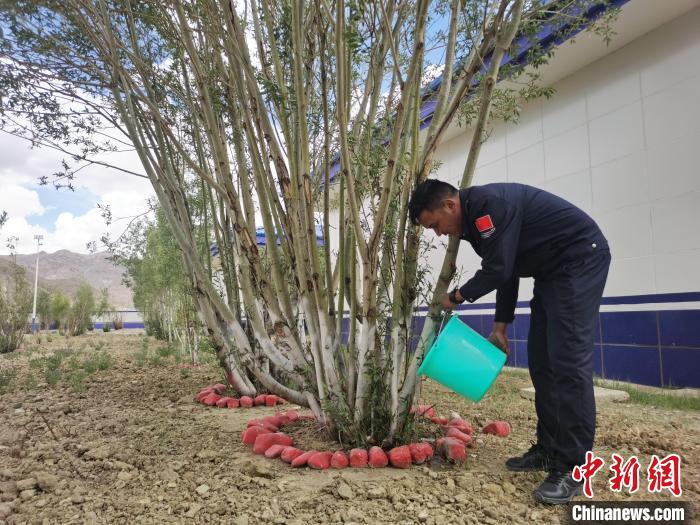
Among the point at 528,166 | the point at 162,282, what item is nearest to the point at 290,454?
the point at 528,166

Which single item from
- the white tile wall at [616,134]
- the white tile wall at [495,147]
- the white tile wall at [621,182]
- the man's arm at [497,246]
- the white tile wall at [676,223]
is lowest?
the man's arm at [497,246]

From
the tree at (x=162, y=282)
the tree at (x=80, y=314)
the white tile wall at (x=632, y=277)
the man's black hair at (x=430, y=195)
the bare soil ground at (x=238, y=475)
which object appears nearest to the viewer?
the bare soil ground at (x=238, y=475)

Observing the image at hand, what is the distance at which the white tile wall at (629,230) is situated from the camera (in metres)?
4.69

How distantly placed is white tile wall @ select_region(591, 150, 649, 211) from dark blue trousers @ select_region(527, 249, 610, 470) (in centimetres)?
288

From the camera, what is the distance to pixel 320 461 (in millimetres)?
2471

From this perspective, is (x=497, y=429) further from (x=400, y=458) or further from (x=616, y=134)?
(x=616, y=134)

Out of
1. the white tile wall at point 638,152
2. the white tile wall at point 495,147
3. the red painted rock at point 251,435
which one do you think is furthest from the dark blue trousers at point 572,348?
the white tile wall at point 495,147

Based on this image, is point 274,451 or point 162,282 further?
point 162,282

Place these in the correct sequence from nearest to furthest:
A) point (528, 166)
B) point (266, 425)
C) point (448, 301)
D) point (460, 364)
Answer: point (460, 364), point (448, 301), point (266, 425), point (528, 166)

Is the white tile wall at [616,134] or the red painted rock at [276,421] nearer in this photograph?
the red painted rock at [276,421]

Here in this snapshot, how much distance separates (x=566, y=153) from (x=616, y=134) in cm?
62

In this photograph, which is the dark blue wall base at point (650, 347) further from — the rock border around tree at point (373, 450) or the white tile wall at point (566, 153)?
the white tile wall at point (566, 153)

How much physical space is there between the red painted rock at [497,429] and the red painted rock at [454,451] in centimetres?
61

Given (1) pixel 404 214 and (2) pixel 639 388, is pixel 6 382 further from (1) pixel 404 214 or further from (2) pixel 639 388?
(2) pixel 639 388
